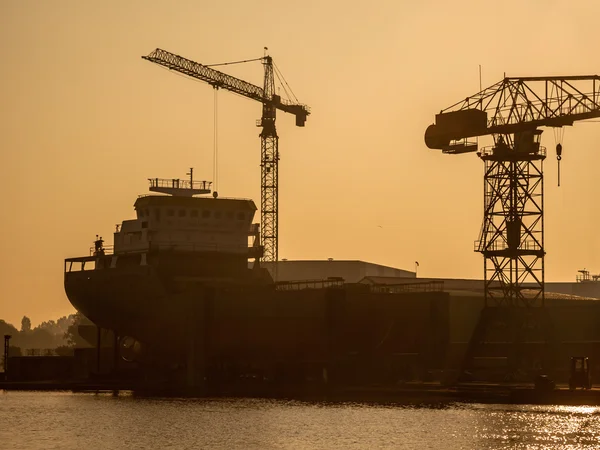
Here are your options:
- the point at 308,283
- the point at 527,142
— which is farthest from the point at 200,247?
the point at 527,142

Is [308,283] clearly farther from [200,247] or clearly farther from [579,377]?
[579,377]

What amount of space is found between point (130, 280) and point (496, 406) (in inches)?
1318

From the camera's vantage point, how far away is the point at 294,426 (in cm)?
7862

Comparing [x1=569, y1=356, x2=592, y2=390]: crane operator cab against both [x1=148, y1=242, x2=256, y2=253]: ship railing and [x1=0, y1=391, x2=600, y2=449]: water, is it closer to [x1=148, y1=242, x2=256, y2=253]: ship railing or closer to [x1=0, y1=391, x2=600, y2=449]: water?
[x1=0, y1=391, x2=600, y2=449]: water

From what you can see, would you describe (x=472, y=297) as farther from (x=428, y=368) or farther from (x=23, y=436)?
(x=23, y=436)

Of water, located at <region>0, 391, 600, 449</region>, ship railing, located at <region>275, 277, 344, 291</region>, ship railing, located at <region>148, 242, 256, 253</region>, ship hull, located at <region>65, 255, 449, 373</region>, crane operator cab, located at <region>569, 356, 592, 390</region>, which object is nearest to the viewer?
water, located at <region>0, 391, 600, 449</region>

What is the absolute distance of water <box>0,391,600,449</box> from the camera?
71875 millimetres

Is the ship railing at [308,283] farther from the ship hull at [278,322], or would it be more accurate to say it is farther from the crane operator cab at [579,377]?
the crane operator cab at [579,377]

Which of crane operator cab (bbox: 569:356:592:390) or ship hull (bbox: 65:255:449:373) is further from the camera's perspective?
ship hull (bbox: 65:255:449:373)

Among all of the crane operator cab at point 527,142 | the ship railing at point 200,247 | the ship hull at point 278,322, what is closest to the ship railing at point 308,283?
the ship hull at point 278,322

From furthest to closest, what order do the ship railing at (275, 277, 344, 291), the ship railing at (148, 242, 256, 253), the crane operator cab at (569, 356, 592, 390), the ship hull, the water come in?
the ship railing at (148, 242, 256, 253)
the ship railing at (275, 277, 344, 291)
the ship hull
the crane operator cab at (569, 356, 592, 390)
the water

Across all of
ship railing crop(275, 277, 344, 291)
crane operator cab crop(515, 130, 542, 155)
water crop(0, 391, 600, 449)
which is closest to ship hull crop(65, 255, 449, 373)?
ship railing crop(275, 277, 344, 291)

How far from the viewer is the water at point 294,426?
71.9 metres

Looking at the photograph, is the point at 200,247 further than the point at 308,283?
No
